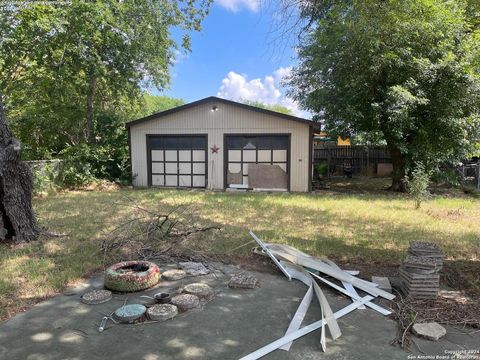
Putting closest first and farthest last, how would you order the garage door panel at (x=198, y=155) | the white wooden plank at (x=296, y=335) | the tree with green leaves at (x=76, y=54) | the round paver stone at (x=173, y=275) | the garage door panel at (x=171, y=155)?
the white wooden plank at (x=296, y=335) → the round paver stone at (x=173, y=275) → the tree with green leaves at (x=76, y=54) → the garage door panel at (x=198, y=155) → the garage door panel at (x=171, y=155)

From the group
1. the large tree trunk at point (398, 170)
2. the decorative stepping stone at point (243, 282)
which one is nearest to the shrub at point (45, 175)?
the decorative stepping stone at point (243, 282)

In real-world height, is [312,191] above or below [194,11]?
below

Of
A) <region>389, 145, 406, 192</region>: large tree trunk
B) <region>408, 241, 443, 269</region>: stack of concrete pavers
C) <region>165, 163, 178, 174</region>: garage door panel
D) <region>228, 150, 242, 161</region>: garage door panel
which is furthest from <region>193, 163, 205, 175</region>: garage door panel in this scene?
<region>408, 241, 443, 269</region>: stack of concrete pavers

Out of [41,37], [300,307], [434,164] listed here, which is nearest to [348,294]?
[300,307]

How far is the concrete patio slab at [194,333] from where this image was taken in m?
2.65

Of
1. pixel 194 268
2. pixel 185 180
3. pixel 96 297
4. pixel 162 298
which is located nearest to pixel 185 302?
pixel 162 298

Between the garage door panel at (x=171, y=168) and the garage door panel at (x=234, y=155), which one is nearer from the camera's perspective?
the garage door panel at (x=234, y=155)

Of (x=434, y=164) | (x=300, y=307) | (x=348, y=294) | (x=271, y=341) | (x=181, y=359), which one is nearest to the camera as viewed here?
(x=181, y=359)

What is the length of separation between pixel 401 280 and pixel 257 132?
9056mm

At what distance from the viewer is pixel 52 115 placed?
13.8 meters

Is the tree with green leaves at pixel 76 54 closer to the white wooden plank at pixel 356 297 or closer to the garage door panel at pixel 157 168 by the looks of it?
the garage door panel at pixel 157 168

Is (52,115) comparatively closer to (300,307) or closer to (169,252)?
(169,252)

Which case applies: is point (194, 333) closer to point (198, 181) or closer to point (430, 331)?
point (430, 331)

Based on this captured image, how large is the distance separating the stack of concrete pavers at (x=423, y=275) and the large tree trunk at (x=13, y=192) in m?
5.38
